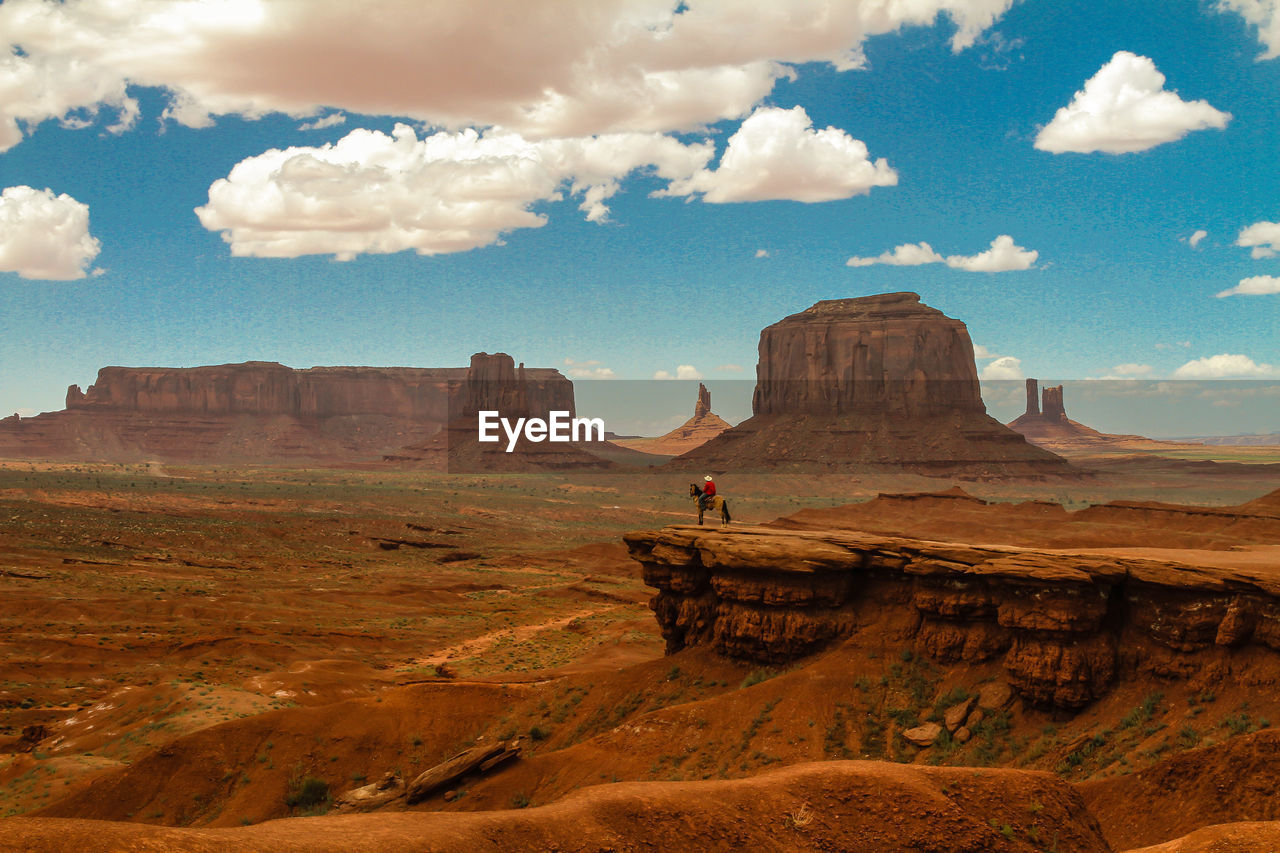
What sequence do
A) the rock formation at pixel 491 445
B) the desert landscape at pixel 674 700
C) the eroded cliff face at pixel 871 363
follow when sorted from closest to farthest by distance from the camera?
the desert landscape at pixel 674 700 < the eroded cliff face at pixel 871 363 < the rock formation at pixel 491 445

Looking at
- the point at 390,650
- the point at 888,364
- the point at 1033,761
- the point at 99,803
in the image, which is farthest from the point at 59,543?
the point at 888,364

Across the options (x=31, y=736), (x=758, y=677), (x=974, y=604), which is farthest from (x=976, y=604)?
(x=31, y=736)

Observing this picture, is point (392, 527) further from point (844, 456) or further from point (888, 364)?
point (888, 364)

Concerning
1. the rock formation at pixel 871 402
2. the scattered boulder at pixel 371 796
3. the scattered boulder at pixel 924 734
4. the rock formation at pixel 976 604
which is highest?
the rock formation at pixel 871 402

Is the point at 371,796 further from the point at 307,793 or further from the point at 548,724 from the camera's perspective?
the point at 548,724

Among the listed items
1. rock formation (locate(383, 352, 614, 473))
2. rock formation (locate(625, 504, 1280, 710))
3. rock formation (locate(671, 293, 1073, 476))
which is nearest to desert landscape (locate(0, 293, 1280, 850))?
rock formation (locate(625, 504, 1280, 710))

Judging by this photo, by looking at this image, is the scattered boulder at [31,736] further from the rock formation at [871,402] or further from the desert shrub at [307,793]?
the rock formation at [871,402]

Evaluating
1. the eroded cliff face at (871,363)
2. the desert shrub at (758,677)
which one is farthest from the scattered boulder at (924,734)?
the eroded cliff face at (871,363)
